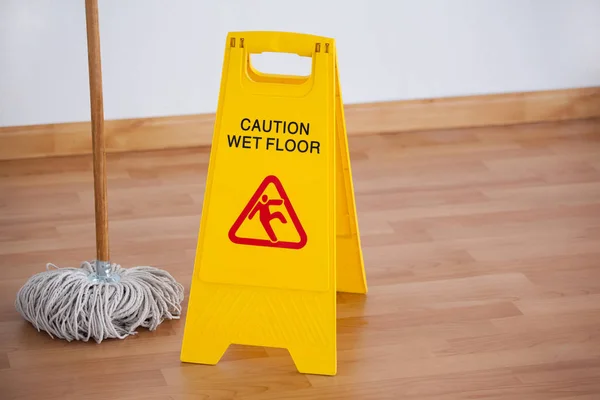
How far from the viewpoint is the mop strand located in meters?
2.00

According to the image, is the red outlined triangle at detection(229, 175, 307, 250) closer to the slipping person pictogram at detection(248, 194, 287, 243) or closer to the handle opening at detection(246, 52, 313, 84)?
the slipping person pictogram at detection(248, 194, 287, 243)

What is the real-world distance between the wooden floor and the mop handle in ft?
0.69

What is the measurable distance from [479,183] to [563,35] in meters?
0.71

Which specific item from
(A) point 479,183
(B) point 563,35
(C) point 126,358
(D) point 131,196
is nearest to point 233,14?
(D) point 131,196

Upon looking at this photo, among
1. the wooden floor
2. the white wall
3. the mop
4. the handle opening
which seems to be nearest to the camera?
the wooden floor

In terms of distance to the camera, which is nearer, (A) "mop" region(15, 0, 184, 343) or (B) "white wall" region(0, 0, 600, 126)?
(A) "mop" region(15, 0, 184, 343)

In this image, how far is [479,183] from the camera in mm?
2850

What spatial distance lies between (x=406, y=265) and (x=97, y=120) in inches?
29.8

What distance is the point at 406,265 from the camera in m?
2.35

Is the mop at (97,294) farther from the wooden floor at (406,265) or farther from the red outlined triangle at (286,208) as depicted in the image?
the red outlined triangle at (286,208)

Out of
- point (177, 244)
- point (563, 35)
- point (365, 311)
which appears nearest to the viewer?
point (365, 311)

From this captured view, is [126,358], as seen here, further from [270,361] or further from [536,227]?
[536,227]

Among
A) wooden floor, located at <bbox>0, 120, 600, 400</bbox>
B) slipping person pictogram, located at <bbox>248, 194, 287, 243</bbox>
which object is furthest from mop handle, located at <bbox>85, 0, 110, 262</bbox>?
slipping person pictogram, located at <bbox>248, 194, 287, 243</bbox>

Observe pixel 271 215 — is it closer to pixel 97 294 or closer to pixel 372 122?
pixel 97 294
